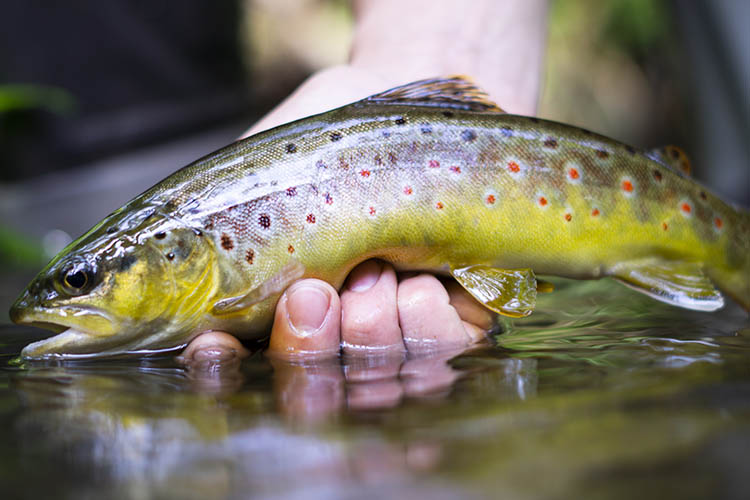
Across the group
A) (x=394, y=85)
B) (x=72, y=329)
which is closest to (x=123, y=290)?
(x=72, y=329)

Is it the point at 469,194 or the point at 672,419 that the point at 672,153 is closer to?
the point at 469,194

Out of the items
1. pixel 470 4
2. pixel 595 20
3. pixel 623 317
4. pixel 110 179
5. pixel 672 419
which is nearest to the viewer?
pixel 672 419

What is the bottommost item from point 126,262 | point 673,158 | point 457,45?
point 126,262

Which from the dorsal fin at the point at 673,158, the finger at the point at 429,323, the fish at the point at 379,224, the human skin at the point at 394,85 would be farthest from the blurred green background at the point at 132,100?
the finger at the point at 429,323

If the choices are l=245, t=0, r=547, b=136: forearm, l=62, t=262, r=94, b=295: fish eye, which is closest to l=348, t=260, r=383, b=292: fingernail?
l=62, t=262, r=94, b=295: fish eye

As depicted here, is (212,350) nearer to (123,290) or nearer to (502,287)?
(123,290)

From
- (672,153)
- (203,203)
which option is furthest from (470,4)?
(203,203)
